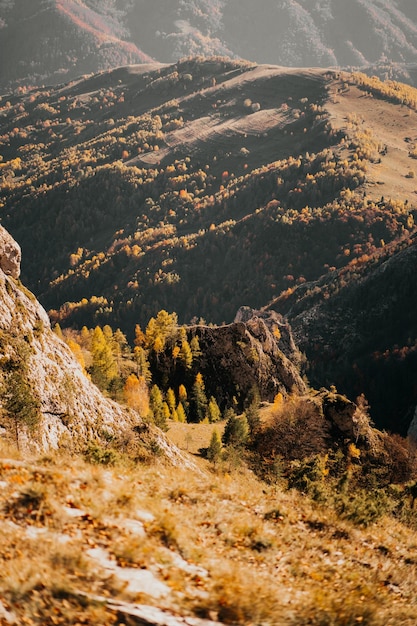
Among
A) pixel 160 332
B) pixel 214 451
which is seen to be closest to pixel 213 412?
pixel 214 451

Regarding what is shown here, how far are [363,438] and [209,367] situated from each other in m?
41.9

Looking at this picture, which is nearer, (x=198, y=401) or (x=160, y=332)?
(x=198, y=401)

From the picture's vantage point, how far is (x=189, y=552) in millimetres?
15906

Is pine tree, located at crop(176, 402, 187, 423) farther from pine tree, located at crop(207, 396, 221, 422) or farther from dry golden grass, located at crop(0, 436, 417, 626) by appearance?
dry golden grass, located at crop(0, 436, 417, 626)

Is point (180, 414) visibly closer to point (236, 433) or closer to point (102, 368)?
point (102, 368)

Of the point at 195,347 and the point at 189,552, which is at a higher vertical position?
the point at 189,552

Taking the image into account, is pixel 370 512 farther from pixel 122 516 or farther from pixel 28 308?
pixel 28 308

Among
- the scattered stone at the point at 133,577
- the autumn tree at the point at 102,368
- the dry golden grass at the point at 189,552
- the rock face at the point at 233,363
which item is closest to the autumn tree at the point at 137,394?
the autumn tree at the point at 102,368

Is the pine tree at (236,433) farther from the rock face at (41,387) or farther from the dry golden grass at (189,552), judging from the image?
the dry golden grass at (189,552)

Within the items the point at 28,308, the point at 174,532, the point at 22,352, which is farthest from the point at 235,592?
the point at 28,308

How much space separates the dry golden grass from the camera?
12.9 metres

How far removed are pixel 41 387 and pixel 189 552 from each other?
38.8 metres

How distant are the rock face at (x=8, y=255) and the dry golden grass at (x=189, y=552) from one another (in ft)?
164

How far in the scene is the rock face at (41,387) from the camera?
4344cm
